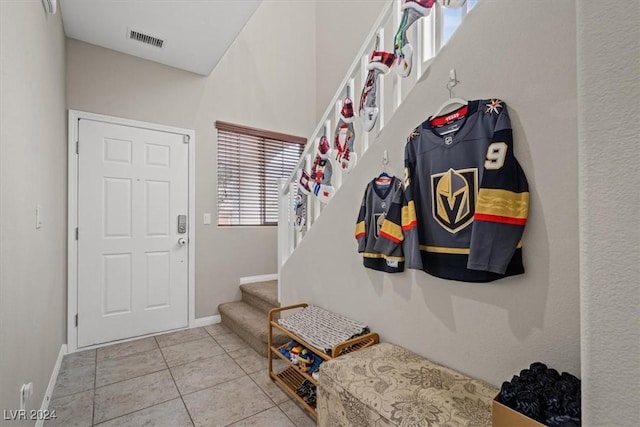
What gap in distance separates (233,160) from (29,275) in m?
2.30

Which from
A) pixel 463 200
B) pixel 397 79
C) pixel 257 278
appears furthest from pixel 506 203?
pixel 257 278

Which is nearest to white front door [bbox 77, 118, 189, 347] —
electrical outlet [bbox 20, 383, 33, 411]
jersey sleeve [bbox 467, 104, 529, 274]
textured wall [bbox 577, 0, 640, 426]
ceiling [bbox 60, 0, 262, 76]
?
ceiling [bbox 60, 0, 262, 76]

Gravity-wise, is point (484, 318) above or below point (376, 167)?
below

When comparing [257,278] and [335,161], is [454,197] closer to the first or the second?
[335,161]

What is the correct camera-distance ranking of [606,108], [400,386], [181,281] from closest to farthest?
[606,108]
[400,386]
[181,281]

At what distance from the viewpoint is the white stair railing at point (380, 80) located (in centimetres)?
156

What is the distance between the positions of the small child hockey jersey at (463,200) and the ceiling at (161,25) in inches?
74.1

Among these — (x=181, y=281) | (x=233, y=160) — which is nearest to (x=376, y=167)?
(x=233, y=160)

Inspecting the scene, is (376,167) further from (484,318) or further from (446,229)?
(484,318)

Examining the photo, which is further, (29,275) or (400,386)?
(29,275)

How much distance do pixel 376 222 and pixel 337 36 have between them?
322 cm

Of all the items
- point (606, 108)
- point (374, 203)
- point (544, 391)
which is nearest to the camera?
point (606, 108)

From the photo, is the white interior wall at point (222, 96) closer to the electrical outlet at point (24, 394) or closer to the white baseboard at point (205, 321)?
the white baseboard at point (205, 321)

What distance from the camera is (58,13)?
230 centimetres
